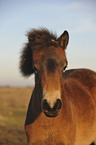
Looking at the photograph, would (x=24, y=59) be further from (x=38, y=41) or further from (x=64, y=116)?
(x=64, y=116)

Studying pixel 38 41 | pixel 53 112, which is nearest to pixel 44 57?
pixel 38 41

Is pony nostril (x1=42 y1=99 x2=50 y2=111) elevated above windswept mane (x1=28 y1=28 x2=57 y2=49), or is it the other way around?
windswept mane (x1=28 y1=28 x2=57 y2=49)

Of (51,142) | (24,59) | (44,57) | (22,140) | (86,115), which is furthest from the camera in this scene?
(22,140)

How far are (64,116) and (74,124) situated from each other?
372mm

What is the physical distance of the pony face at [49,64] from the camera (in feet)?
9.04

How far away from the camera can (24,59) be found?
407cm

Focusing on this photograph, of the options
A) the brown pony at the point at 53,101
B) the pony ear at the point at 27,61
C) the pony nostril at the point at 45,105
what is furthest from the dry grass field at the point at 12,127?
the pony nostril at the point at 45,105

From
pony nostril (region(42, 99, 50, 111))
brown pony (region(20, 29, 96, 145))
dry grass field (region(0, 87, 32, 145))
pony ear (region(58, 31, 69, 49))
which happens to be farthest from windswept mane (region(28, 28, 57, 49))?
dry grass field (region(0, 87, 32, 145))

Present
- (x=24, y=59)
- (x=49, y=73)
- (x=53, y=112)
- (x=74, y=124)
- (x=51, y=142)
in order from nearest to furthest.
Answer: (x=53, y=112) < (x=49, y=73) < (x=51, y=142) < (x=74, y=124) < (x=24, y=59)

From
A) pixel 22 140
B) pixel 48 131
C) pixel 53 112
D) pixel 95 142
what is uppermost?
pixel 53 112

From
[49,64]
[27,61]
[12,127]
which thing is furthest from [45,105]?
[12,127]

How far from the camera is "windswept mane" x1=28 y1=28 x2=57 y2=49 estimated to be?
3.47 metres

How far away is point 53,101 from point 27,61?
157cm

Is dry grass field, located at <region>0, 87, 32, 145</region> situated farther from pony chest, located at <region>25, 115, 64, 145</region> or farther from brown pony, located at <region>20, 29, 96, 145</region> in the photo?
pony chest, located at <region>25, 115, 64, 145</region>
